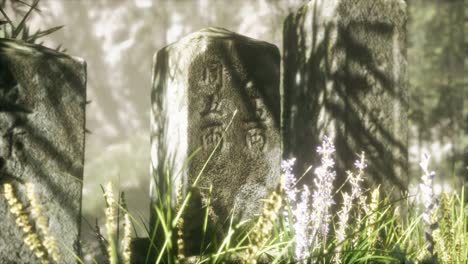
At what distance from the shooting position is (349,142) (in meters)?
3.79

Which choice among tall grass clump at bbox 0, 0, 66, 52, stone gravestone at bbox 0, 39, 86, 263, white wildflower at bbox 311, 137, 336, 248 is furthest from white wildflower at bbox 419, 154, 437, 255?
tall grass clump at bbox 0, 0, 66, 52

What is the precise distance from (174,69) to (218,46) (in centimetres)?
37

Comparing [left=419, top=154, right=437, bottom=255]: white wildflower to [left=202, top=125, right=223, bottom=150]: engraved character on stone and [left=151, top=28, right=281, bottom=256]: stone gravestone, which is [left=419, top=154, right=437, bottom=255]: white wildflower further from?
[left=202, top=125, right=223, bottom=150]: engraved character on stone

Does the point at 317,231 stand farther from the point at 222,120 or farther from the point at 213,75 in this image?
the point at 213,75

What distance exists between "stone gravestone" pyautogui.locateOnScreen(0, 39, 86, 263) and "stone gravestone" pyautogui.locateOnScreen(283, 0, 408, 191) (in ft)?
6.44

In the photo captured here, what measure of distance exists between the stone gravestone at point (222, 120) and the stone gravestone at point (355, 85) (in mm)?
282

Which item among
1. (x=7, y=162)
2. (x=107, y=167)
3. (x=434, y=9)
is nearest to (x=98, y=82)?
(x=107, y=167)

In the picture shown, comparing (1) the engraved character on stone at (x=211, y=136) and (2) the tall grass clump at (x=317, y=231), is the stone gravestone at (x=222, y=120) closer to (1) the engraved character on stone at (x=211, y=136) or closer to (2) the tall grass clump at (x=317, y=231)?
(1) the engraved character on stone at (x=211, y=136)

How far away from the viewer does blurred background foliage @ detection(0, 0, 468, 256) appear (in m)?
11.4

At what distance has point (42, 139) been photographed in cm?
236

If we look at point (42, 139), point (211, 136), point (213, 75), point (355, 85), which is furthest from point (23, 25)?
point (355, 85)

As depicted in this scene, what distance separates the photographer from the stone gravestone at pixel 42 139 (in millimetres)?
2283

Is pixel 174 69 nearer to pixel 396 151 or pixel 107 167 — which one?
pixel 396 151

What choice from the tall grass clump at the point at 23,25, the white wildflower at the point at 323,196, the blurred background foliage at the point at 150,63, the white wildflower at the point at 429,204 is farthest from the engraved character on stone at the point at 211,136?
the blurred background foliage at the point at 150,63
